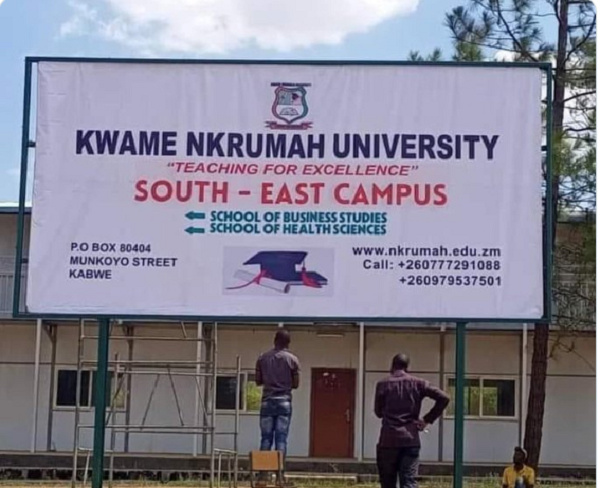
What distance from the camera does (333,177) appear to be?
12.2 m

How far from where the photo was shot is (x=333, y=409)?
101 ft

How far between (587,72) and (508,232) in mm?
11775

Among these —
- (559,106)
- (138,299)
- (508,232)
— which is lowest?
(138,299)

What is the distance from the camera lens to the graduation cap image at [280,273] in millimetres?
12141

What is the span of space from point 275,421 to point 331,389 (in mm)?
17173

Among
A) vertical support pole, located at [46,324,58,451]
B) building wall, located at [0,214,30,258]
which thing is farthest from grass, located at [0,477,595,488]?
building wall, located at [0,214,30,258]

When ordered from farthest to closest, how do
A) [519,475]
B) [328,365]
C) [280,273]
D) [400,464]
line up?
[328,365] < [519,475] < [280,273] < [400,464]

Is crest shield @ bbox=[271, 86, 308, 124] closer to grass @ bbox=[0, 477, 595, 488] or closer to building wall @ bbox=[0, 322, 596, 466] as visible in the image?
grass @ bbox=[0, 477, 595, 488]

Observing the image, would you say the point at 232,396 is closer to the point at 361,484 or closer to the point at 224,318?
the point at 361,484

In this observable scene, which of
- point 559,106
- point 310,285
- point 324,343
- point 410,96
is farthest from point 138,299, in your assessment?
point 324,343

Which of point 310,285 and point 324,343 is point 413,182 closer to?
point 310,285

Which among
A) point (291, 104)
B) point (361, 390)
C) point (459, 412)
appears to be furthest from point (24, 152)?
point (361, 390)

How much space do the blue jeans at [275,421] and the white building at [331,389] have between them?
16.0 m

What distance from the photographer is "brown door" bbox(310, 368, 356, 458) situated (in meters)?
30.4
